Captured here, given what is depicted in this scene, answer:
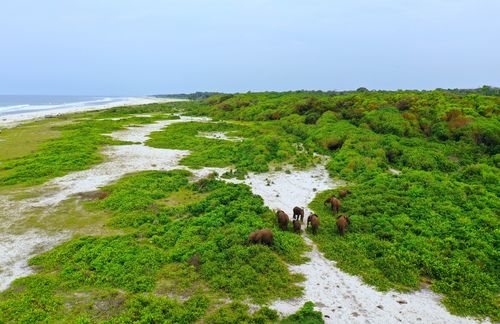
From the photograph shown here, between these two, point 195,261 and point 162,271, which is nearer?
point 162,271

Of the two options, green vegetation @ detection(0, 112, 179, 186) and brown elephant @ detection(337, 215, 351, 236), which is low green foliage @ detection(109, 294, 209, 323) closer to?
brown elephant @ detection(337, 215, 351, 236)

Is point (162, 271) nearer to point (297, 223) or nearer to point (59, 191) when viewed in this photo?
point (297, 223)

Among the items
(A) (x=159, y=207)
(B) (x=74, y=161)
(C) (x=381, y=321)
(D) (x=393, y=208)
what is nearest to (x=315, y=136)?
(D) (x=393, y=208)

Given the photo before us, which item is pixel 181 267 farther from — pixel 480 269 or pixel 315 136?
pixel 315 136

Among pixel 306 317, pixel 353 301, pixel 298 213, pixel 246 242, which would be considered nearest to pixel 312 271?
pixel 353 301

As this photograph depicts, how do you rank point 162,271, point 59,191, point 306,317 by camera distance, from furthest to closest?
point 59,191 < point 162,271 < point 306,317

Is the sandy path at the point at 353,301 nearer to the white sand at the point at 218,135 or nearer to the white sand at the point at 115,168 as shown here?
the white sand at the point at 115,168
